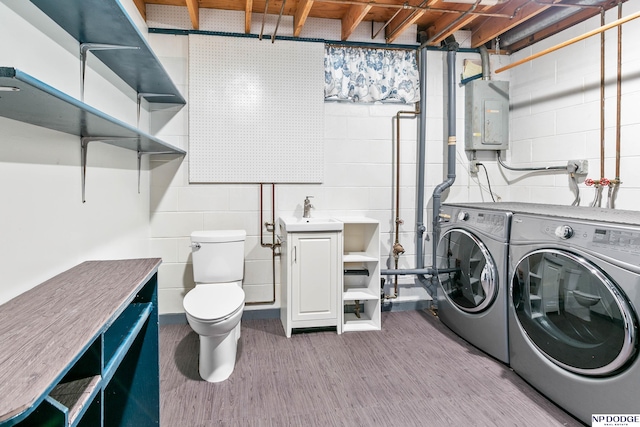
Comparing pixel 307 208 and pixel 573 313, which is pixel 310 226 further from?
pixel 573 313

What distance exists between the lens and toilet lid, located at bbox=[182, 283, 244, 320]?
6.71 ft

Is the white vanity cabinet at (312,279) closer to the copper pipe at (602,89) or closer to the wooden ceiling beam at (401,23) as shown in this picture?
the wooden ceiling beam at (401,23)

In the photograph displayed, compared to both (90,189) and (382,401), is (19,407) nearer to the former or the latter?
(90,189)

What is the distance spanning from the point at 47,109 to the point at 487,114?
315cm

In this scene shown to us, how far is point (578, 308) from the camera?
1.71 metres

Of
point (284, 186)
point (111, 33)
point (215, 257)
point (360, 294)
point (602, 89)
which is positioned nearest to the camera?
point (111, 33)

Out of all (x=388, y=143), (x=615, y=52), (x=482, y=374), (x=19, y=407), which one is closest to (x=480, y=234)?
(x=482, y=374)

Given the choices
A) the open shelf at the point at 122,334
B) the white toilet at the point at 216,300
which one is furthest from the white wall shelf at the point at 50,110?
the white toilet at the point at 216,300

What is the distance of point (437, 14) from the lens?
2.98 meters

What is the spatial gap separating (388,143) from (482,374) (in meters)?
1.93

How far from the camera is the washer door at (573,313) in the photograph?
1.53m

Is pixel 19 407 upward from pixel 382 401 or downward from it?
upward

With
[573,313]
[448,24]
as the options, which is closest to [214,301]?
[573,313]

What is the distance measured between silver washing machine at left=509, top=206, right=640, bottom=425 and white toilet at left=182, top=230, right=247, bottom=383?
1643 mm
